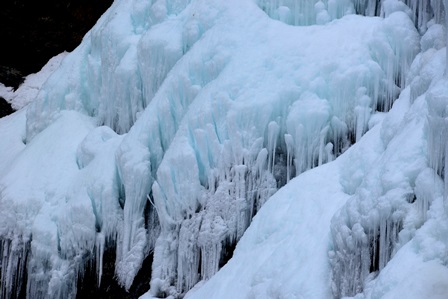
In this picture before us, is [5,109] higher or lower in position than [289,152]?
lower

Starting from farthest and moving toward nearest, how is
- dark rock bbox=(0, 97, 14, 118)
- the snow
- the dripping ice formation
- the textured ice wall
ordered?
the snow → dark rock bbox=(0, 97, 14, 118) → the dripping ice formation → the textured ice wall

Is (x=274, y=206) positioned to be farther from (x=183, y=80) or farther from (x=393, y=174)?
(x=183, y=80)

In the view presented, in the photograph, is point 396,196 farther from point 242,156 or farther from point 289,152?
point 242,156

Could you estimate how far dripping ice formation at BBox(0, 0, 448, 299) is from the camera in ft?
16.4

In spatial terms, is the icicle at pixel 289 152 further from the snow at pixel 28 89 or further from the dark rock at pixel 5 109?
the dark rock at pixel 5 109

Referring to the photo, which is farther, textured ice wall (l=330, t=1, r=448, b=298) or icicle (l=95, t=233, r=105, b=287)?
icicle (l=95, t=233, r=105, b=287)

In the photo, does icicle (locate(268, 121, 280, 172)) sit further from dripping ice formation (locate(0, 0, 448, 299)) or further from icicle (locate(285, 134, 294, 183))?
icicle (locate(285, 134, 294, 183))

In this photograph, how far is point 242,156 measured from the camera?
23.4ft

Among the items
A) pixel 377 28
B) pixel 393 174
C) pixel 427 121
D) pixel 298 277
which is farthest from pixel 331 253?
pixel 377 28

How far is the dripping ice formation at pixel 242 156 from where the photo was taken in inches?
197

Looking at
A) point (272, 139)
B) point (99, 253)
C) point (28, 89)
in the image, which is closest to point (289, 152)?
point (272, 139)

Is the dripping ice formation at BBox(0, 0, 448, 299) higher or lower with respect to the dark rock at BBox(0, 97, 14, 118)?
higher

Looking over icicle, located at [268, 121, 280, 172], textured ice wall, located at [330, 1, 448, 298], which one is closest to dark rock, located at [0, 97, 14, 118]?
icicle, located at [268, 121, 280, 172]

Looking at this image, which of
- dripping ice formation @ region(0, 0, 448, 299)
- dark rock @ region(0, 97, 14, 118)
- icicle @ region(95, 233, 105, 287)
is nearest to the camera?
dripping ice formation @ region(0, 0, 448, 299)
